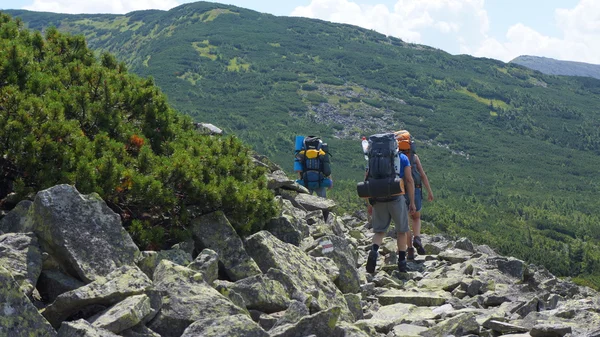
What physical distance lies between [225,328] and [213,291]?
2.81 feet

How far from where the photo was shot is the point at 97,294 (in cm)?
473

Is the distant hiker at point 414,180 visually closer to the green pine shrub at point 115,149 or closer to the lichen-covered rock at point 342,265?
the lichen-covered rock at point 342,265

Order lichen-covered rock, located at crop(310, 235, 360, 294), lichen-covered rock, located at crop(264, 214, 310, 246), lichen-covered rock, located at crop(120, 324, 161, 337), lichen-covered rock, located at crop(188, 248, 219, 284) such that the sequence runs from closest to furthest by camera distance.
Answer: lichen-covered rock, located at crop(120, 324, 161, 337) → lichen-covered rock, located at crop(188, 248, 219, 284) → lichen-covered rock, located at crop(310, 235, 360, 294) → lichen-covered rock, located at crop(264, 214, 310, 246)

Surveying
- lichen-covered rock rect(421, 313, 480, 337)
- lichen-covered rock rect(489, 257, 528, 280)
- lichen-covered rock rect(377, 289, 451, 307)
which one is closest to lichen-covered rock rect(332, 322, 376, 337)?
lichen-covered rock rect(421, 313, 480, 337)

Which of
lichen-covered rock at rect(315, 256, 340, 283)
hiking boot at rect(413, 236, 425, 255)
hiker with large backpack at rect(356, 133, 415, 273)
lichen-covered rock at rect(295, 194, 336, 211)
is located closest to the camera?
lichen-covered rock at rect(315, 256, 340, 283)

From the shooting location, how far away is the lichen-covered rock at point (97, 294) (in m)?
4.67

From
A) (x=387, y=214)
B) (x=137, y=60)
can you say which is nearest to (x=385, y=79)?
(x=137, y=60)

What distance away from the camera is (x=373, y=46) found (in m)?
196

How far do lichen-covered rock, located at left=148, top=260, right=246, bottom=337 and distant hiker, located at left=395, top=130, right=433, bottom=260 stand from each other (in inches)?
228

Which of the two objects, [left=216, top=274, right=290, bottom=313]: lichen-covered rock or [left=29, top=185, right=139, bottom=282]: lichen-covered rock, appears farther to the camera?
[left=216, top=274, right=290, bottom=313]: lichen-covered rock

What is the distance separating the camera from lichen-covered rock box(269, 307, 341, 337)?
506 centimetres

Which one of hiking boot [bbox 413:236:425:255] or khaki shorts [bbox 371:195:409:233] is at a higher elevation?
khaki shorts [bbox 371:195:409:233]

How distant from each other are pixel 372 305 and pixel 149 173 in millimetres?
3273

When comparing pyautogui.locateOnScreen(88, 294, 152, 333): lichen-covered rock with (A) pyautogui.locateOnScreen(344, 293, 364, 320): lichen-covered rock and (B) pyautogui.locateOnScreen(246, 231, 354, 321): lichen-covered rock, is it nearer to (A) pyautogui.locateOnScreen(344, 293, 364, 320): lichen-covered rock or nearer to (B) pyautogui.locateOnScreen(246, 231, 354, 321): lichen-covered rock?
(B) pyautogui.locateOnScreen(246, 231, 354, 321): lichen-covered rock
